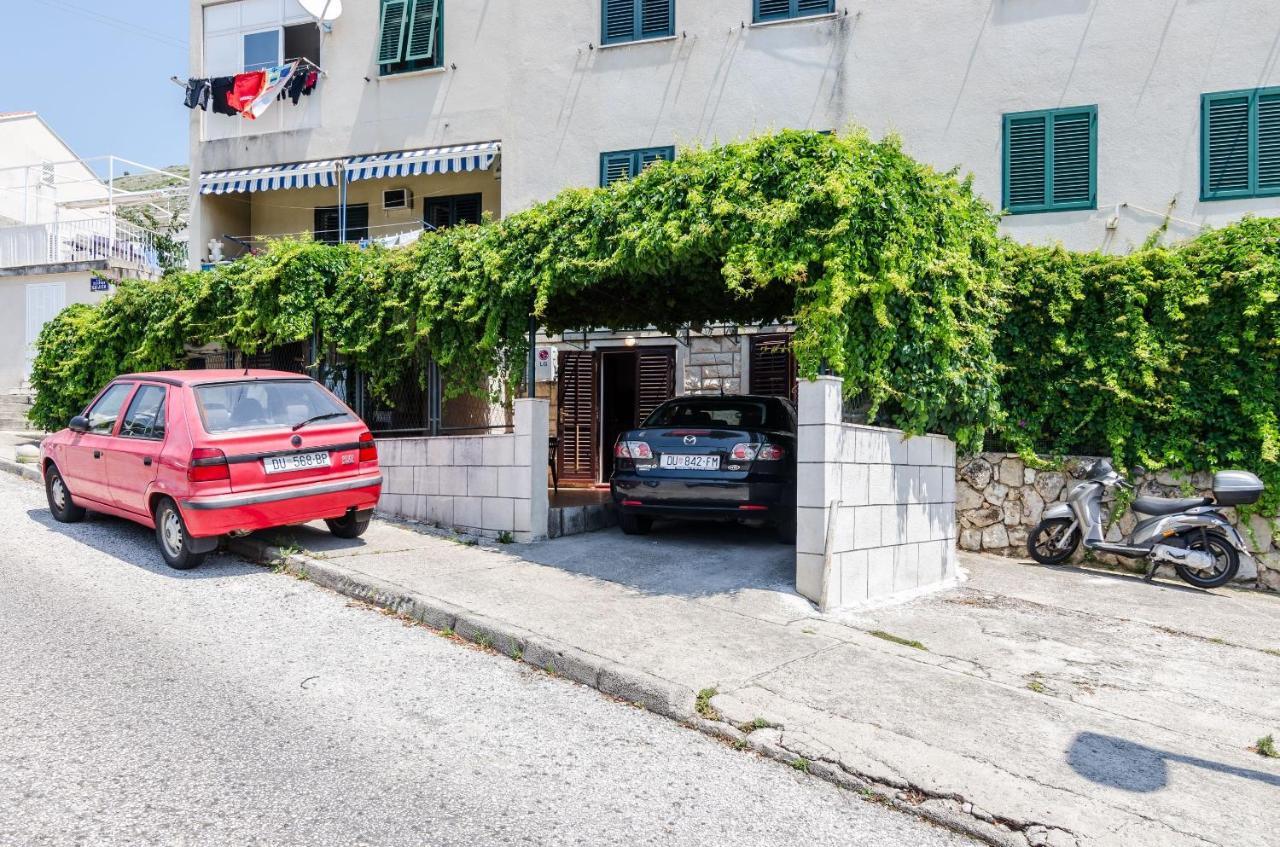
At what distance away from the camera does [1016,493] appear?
9.79m

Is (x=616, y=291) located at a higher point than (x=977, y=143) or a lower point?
lower

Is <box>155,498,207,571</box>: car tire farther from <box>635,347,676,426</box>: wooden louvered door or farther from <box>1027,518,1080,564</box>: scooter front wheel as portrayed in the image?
<box>1027,518,1080,564</box>: scooter front wheel

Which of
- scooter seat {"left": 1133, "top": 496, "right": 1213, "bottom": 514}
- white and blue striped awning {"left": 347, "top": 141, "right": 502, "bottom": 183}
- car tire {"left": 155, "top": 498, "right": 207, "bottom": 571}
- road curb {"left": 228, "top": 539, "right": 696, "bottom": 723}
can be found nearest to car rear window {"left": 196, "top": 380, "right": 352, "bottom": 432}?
car tire {"left": 155, "top": 498, "right": 207, "bottom": 571}

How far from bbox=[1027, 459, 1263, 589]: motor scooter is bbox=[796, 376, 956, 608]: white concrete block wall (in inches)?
81.2

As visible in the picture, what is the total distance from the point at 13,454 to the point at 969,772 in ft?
50.2

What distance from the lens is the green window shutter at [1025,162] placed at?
12062 millimetres

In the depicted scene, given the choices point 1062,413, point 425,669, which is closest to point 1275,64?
point 1062,413

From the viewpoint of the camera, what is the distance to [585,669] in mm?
4953

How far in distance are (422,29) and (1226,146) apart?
13.7 m

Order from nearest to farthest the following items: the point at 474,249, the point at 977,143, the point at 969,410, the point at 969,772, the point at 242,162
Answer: the point at 969,772
the point at 969,410
the point at 474,249
the point at 977,143
the point at 242,162

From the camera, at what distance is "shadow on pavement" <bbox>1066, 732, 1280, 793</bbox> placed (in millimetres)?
3771

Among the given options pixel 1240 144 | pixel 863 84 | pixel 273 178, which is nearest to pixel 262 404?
pixel 863 84

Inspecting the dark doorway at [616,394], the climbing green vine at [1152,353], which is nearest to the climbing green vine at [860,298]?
the climbing green vine at [1152,353]

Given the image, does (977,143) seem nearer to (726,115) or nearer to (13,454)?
(726,115)
